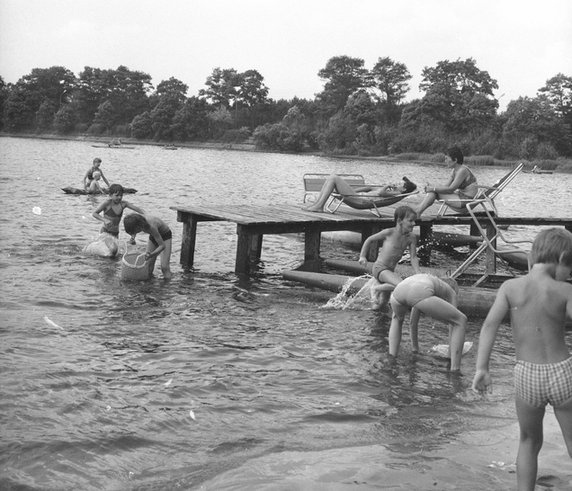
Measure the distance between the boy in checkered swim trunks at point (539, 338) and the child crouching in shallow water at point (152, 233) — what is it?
789 centimetres

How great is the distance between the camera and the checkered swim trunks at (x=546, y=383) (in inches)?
183

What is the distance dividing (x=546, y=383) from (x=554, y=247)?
2.69 ft

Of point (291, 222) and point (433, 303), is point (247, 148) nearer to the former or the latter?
point (291, 222)

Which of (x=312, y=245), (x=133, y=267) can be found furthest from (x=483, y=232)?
(x=133, y=267)

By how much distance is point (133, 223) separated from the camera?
1184 centimetres

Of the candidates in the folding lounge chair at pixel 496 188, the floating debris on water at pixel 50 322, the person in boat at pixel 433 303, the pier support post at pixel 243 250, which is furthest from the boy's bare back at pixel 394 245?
the floating debris on water at pixel 50 322

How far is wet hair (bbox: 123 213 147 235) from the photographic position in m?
11.8

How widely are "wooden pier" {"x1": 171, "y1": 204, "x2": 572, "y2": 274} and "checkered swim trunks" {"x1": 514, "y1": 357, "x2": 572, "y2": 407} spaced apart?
872 centimetres

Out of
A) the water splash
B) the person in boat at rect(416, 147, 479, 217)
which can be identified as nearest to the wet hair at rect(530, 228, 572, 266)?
the water splash

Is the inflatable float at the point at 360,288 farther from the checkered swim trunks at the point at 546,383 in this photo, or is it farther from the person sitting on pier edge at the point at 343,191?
the checkered swim trunks at the point at 546,383

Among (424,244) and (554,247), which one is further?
(424,244)

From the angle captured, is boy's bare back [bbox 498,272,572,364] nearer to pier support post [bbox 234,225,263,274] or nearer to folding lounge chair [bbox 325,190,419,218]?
pier support post [bbox 234,225,263,274]

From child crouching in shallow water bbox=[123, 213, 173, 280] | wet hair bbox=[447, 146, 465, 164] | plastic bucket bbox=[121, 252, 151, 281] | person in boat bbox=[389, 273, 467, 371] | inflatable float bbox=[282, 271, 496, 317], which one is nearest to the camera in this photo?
person in boat bbox=[389, 273, 467, 371]

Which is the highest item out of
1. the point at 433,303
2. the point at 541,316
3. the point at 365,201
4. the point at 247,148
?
the point at 247,148
